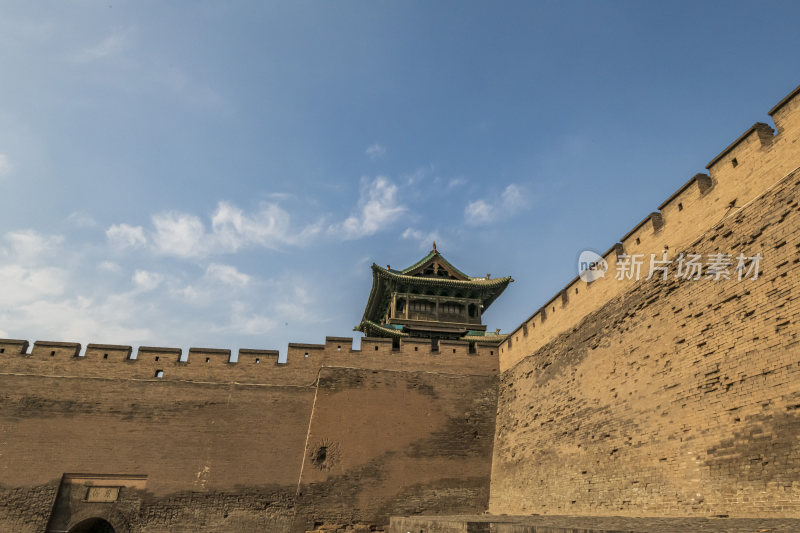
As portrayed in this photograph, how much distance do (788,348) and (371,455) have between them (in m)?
10.1

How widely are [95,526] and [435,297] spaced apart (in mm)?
13907

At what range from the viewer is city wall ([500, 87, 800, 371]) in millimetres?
7504

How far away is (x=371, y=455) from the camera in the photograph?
13883 mm

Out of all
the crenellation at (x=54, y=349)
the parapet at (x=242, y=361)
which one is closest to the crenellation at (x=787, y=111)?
the parapet at (x=242, y=361)

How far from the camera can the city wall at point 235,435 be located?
42.7 ft

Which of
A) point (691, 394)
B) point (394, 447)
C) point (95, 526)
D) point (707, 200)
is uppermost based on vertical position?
point (707, 200)

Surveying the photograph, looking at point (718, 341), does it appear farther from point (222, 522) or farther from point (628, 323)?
point (222, 522)

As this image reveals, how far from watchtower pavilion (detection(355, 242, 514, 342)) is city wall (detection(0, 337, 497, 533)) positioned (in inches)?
231

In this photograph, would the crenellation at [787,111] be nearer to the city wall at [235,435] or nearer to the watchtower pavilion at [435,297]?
the city wall at [235,435]

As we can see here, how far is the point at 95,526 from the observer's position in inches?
534

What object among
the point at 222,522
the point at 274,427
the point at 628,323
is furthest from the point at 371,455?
the point at 628,323

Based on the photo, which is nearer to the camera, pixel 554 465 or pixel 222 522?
pixel 554 465

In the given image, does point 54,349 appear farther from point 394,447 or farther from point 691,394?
point 691,394

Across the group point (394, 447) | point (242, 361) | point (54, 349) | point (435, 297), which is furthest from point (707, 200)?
point (54, 349)
